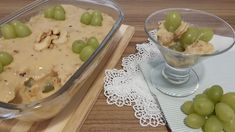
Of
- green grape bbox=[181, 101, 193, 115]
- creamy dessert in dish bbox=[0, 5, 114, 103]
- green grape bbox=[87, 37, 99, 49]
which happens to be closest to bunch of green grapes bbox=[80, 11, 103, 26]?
creamy dessert in dish bbox=[0, 5, 114, 103]

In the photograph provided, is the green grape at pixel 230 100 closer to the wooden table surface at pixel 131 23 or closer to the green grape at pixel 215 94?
the green grape at pixel 215 94

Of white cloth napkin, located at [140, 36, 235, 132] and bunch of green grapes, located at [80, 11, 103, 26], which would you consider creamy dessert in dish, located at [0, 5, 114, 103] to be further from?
white cloth napkin, located at [140, 36, 235, 132]

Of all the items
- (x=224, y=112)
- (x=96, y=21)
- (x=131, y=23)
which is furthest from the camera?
(x=131, y=23)

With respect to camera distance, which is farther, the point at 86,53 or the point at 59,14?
the point at 59,14

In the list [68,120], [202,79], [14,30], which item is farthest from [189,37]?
[14,30]

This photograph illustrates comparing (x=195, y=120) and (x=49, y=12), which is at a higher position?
(x=49, y=12)

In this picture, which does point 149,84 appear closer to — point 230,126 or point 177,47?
point 177,47
